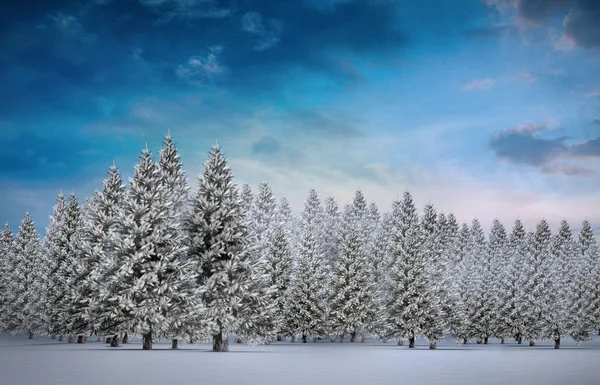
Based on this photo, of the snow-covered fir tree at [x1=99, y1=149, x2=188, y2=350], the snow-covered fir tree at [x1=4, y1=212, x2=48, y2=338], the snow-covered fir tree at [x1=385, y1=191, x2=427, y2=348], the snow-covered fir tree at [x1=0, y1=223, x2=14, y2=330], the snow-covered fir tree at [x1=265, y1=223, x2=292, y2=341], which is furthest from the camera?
the snow-covered fir tree at [x1=0, y1=223, x2=14, y2=330]

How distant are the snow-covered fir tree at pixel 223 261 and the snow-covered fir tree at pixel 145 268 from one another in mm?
2038

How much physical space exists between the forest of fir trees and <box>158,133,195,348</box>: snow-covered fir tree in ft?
0.43

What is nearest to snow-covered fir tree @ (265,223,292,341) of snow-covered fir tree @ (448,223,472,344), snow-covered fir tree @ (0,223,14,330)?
snow-covered fir tree @ (448,223,472,344)

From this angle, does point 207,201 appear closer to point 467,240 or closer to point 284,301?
point 284,301

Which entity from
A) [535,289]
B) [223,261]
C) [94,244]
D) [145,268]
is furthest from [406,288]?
[94,244]

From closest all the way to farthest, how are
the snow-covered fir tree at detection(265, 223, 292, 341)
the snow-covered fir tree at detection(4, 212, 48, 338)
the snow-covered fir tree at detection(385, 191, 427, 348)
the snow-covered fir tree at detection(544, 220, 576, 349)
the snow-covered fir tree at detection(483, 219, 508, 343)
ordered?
the snow-covered fir tree at detection(385, 191, 427, 348) < the snow-covered fir tree at detection(544, 220, 576, 349) < the snow-covered fir tree at detection(265, 223, 292, 341) < the snow-covered fir tree at detection(4, 212, 48, 338) < the snow-covered fir tree at detection(483, 219, 508, 343)

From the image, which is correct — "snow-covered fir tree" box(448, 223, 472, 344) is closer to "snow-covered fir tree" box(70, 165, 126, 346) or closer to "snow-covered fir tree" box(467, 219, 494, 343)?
"snow-covered fir tree" box(467, 219, 494, 343)

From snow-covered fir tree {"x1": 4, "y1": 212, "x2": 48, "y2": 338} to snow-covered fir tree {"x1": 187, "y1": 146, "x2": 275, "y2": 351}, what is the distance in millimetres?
35300

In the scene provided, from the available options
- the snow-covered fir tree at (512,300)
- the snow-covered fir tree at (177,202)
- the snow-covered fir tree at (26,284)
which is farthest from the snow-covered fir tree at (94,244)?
the snow-covered fir tree at (512,300)

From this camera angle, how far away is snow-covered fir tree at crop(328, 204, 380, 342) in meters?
73.9

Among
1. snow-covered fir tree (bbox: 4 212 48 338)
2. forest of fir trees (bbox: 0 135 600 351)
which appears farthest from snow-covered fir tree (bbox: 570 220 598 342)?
snow-covered fir tree (bbox: 4 212 48 338)

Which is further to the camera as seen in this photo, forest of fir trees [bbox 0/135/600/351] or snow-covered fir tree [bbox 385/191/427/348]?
snow-covered fir tree [bbox 385/191/427/348]

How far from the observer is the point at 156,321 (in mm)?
44031

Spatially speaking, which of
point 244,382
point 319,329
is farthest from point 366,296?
point 244,382
